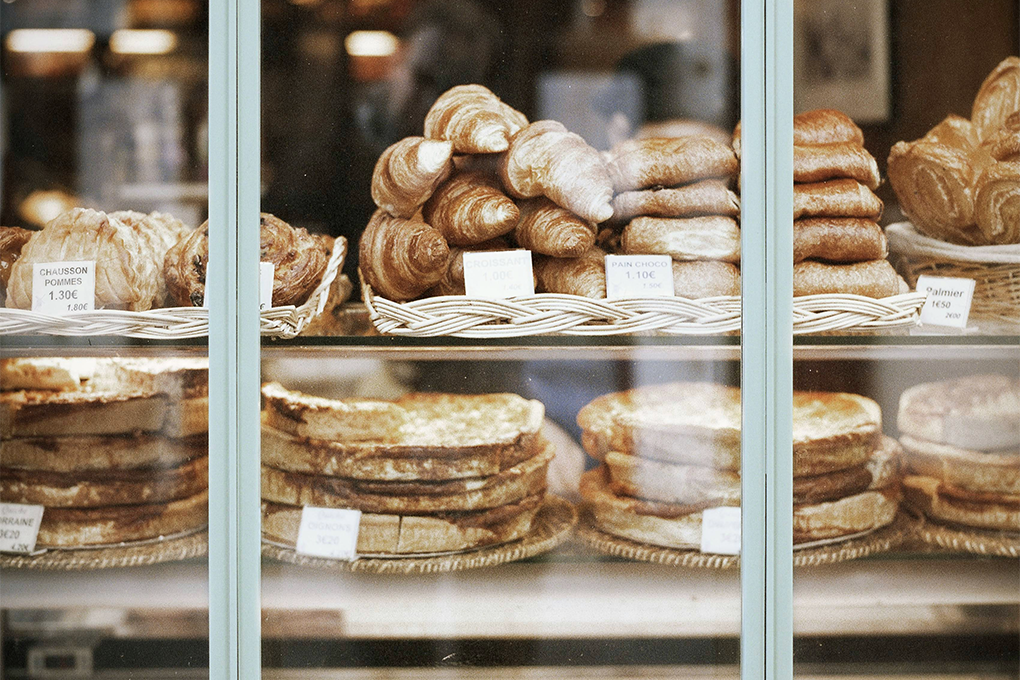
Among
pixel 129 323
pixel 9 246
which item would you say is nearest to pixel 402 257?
pixel 129 323

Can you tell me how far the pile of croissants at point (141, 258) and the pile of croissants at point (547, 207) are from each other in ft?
0.41

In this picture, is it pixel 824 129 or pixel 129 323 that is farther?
pixel 824 129

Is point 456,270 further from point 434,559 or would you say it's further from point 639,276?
point 434,559

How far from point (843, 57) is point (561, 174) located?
626 millimetres

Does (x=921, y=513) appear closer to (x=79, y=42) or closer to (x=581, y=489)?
(x=581, y=489)

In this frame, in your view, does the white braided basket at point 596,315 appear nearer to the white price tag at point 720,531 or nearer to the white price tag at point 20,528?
the white price tag at point 720,531

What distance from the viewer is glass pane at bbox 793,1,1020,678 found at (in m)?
1.31

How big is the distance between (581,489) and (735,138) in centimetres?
66

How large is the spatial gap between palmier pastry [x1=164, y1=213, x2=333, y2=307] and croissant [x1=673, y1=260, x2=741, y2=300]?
1.95 ft

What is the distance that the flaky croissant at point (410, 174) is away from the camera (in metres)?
1.32

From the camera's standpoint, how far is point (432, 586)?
138 cm

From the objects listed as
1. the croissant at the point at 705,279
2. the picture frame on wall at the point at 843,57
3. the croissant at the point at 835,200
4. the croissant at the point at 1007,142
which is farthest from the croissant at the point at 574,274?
the croissant at the point at 1007,142

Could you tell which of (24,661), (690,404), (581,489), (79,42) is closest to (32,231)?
(79,42)

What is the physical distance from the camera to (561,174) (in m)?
1.31
